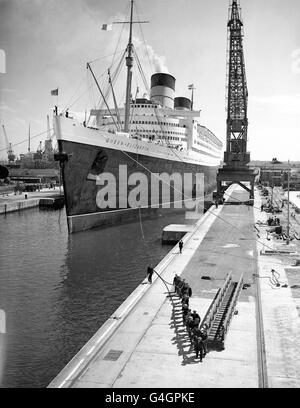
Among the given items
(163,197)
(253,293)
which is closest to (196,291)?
(253,293)

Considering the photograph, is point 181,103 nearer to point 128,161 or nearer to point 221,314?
point 128,161

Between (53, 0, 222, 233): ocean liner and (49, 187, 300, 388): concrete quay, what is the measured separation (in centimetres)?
1467

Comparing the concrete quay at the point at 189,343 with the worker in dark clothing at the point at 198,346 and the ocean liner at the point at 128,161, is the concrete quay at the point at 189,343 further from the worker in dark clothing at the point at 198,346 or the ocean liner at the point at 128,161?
the ocean liner at the point at 128,161

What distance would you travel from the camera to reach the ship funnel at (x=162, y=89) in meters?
62.2

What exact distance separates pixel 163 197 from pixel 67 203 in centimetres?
1664

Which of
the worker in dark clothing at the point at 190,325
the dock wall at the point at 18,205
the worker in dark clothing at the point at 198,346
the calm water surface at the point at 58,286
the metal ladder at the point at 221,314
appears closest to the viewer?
the worker in dark clothing at the point at 198,346

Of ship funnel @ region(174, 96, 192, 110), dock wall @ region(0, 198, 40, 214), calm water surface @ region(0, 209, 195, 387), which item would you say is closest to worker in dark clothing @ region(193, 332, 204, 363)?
calm water surface @ region(0, 209, 195, 387)

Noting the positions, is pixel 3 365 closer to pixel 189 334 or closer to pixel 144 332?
pixel 144 332

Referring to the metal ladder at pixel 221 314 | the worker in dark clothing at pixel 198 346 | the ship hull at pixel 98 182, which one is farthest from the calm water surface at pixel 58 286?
the metal ladder at pixel 221 314

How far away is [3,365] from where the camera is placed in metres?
11.3

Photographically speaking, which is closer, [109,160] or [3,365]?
[3,365]

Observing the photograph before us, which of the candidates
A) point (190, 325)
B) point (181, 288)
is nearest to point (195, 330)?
point (190, 325)

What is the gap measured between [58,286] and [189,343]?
32.5 feet

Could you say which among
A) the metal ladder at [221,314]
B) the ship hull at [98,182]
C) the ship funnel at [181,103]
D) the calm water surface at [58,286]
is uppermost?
the ship funnel at [181,103]
